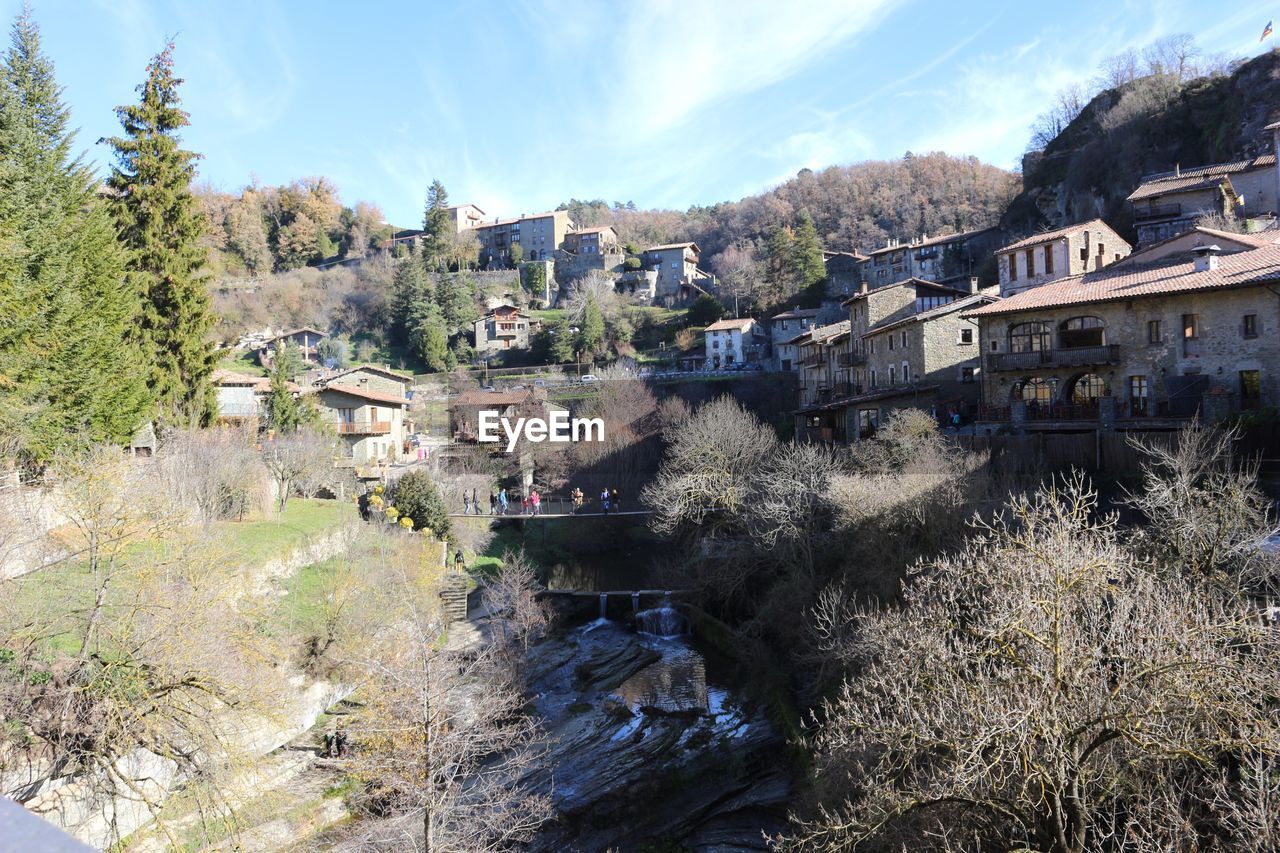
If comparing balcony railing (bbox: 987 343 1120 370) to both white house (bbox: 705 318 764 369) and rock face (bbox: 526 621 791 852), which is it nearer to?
rock face (bbox: 526 621 791 852)

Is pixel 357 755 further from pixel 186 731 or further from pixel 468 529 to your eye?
pixel 468 529

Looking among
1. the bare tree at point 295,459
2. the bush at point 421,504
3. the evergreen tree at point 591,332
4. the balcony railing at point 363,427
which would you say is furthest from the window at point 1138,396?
the evergreen tree at point 591,332

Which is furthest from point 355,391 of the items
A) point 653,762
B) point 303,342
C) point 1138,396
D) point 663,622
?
point 1138,396

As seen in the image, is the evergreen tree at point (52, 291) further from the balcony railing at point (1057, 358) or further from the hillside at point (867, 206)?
the hillside at point (867, 206)

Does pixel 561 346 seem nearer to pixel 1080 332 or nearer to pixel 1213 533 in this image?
pixel 1080 332

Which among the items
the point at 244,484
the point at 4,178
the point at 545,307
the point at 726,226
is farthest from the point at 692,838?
the point at 726,226

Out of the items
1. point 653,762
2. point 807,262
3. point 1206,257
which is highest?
point 807,262
